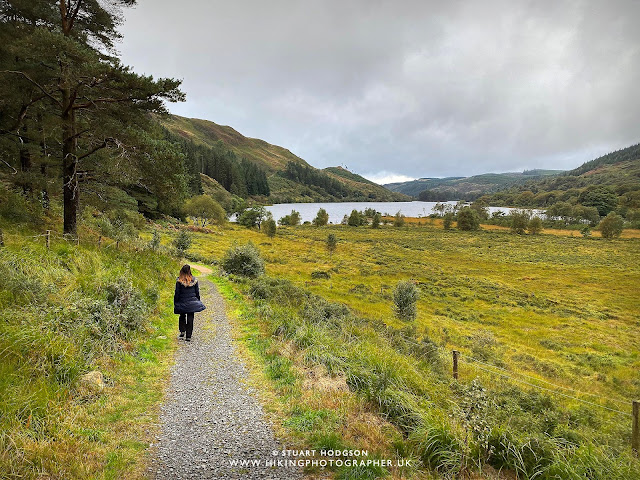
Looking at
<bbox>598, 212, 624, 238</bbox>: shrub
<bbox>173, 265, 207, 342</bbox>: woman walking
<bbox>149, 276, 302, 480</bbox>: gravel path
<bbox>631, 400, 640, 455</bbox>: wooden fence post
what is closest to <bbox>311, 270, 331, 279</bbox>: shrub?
<bbox>173, 265, 207, 342</bbox>: woman walking

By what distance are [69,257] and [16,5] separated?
9.70 metres

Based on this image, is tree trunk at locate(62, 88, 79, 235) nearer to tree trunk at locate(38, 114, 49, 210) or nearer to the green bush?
tree trunk at locate(38, 114, 49, 210)

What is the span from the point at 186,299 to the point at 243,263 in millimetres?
15808

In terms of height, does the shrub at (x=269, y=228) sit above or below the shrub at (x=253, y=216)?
below

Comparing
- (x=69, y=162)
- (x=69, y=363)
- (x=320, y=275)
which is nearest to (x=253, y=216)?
(x=320, y=275)

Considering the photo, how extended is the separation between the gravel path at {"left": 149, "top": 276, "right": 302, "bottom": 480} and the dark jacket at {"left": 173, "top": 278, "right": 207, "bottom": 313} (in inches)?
54.0

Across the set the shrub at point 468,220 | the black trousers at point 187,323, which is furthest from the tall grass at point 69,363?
the shrub at point 468,220

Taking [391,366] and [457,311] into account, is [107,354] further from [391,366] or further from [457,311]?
[457,311]

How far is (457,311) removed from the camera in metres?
31.8

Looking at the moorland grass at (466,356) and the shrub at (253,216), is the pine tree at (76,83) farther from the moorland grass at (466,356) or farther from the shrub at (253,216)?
the shrub at (253,216)

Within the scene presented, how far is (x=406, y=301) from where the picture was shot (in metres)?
25.6

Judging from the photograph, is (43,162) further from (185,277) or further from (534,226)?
(534,226)

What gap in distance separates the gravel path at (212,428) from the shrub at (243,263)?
16.3 metres

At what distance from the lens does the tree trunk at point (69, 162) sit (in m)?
11.9
